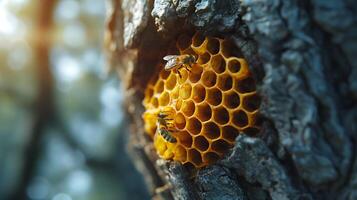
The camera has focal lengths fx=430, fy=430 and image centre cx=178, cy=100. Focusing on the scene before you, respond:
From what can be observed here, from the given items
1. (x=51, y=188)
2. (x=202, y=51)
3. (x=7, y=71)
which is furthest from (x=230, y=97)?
(x=51, y=188)

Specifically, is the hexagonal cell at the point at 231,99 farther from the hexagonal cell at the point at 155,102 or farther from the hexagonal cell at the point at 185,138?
the hexagonal cell at the point at 155,102

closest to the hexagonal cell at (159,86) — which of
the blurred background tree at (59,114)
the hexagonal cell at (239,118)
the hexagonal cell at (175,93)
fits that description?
the hexagonal cell at (175,93)

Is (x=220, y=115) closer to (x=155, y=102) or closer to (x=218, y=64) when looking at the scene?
(x=218, y=64)

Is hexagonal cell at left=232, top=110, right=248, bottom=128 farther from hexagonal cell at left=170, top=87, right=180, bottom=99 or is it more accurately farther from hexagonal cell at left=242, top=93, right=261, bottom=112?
hexagonal cell at left=170, top=87, right=180, bottom=99

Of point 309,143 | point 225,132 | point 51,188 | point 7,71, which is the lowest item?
point 309,143

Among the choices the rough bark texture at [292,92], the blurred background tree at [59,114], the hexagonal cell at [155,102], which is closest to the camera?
the rough bark texture at [292,92]

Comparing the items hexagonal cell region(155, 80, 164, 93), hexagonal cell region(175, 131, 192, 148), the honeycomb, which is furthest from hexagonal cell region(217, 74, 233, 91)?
hexagonal cell region(155, 80, 164, 93)

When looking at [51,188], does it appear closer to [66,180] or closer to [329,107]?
[66,180]
